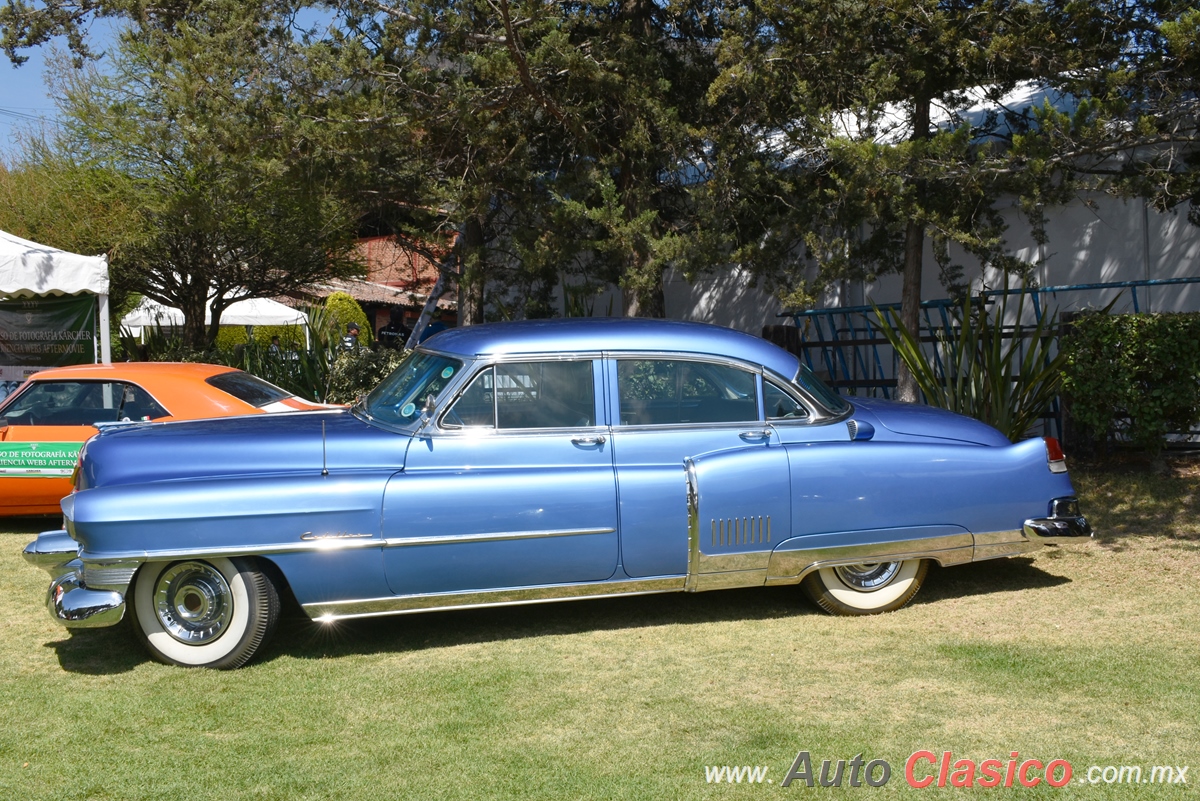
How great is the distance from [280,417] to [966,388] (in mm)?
6082

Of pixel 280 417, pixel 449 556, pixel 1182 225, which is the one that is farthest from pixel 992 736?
pixel 1182 225

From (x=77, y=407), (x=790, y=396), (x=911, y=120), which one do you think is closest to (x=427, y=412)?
(x=790, y=396)

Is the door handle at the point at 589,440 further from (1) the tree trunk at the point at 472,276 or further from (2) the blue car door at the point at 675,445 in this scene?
(1) the tree trunk at the point at 472,276

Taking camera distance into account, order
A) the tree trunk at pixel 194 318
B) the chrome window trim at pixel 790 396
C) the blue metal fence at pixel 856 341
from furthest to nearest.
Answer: the tree trunk at pixel 194 318 < the blue metal fence at pixel 856 341 < the chrome window trim at pixel 790 396

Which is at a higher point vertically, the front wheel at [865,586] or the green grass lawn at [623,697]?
the front wheel at [865,586]

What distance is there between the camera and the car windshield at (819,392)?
5.63 m

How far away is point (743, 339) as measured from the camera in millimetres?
5715

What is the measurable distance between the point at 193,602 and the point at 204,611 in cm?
7

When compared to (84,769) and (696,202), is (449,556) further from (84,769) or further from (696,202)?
(696,202)

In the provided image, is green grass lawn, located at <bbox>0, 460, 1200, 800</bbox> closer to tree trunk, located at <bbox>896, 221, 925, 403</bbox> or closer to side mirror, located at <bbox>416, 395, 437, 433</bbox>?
side mirror, located at <bbox>416, 395, 437, 433</bbox>

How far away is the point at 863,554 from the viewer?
17.8 ft

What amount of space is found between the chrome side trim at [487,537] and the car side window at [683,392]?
653 millimetres

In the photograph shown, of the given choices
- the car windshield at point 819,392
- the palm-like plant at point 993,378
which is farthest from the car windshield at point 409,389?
the palm-like plant at point 993,378

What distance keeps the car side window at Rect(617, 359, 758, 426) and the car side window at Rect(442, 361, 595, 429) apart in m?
0.21
